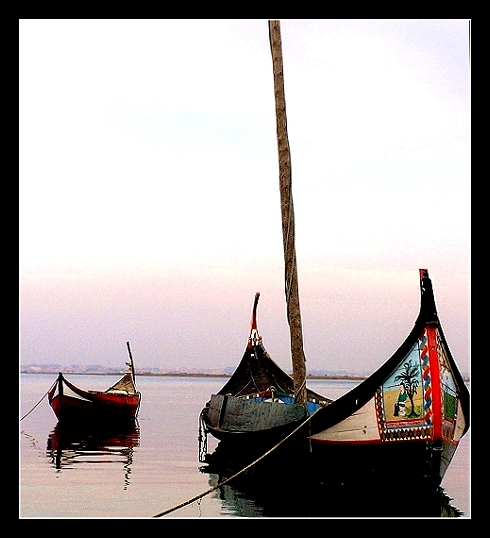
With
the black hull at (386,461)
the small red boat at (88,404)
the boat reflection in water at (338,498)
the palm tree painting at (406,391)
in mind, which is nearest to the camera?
the palm tree painting at (406,391)

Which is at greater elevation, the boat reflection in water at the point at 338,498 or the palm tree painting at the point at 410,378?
the palm tree painting at the point at 410,378

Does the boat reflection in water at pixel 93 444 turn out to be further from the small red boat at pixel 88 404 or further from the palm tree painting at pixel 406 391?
the palm tree painting at pixel 406 391

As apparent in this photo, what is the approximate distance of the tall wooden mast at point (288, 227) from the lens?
43.4 feet

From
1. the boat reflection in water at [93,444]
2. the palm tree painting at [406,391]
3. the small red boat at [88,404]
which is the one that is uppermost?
the palm tree painting at [406,391]

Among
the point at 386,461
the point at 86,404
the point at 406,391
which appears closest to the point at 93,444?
the point at 86,404

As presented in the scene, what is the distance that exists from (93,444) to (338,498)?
12756 millimetres

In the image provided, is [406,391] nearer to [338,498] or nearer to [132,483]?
[338,498]

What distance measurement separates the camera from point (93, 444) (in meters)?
23.4

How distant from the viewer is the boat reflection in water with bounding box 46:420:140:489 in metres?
19.4

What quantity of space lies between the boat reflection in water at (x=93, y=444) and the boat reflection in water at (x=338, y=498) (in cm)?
355

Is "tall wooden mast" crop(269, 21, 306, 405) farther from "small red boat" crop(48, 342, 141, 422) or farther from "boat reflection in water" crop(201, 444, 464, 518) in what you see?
"small red boat" crop(48, 342, 141, 422)

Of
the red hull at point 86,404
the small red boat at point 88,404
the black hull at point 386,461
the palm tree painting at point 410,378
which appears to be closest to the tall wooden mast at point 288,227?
the black hull at point 386,461

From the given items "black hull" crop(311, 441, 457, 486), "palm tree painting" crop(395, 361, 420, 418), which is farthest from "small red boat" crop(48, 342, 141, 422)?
"palm tree painting" crop(395, 361, 420, 418)
